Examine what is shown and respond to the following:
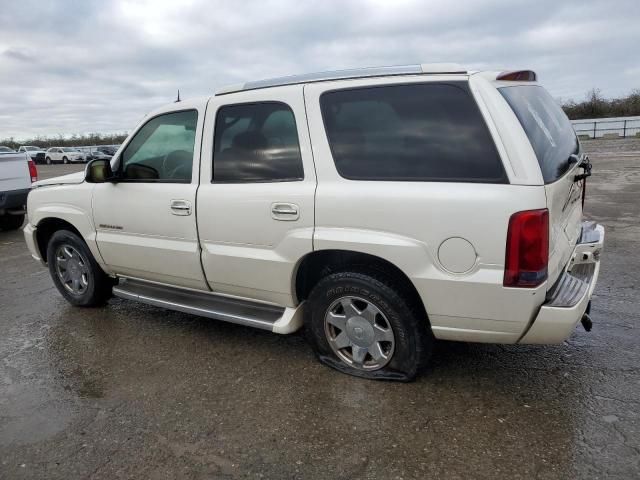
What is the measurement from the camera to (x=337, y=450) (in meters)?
2.69

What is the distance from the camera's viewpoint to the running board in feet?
11.7

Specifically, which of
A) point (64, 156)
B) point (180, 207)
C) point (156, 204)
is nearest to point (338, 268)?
point (180, 207)

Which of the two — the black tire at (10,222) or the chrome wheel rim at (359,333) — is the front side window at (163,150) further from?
the black tire at (10,222)

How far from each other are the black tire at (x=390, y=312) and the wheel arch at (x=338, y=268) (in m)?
0.03

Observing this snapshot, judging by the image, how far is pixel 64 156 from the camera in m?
40.9

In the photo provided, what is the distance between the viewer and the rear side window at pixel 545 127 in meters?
2.82

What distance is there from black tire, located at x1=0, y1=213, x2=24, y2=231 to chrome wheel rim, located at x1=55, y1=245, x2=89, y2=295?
5948mm

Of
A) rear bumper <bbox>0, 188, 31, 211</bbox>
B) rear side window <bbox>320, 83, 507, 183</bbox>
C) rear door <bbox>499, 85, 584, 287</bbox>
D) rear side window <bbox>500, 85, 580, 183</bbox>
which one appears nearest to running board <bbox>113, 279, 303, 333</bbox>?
rear side window <bbox>320, 83, 507, 183</bbox>

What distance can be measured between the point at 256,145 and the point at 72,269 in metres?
2.59

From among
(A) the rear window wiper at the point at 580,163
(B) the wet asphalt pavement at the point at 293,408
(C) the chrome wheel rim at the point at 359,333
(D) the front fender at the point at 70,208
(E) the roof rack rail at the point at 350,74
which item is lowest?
(B) the wet asphalt pavement at the point at 293,408

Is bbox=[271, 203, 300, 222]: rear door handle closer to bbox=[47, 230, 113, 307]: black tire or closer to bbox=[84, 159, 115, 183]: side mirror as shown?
bbox=[84, 159, 115, 183]: side mirror

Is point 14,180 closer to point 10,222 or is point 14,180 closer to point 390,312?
point 10,222

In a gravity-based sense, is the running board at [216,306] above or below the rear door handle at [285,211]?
below

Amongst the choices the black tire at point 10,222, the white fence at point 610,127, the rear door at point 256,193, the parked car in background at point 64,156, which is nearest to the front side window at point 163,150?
the rear door at point 256,193
